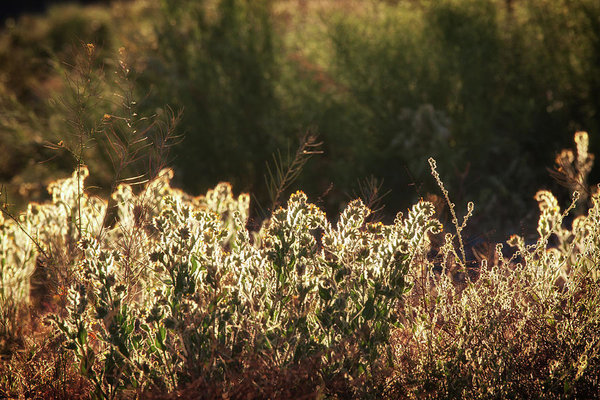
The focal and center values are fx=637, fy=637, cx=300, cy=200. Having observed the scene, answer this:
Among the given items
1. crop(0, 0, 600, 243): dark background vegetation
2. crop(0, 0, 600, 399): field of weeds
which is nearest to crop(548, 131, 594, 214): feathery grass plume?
crop(0, 0, 600, 399): field of weeds

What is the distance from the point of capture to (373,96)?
288 inches

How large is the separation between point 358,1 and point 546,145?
4465 millimetres

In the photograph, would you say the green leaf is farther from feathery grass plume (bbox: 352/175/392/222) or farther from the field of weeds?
feathery grass plume (bbox: 352/175/392/222)

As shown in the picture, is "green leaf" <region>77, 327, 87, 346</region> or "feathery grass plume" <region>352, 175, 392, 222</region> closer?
"green leaf" <region>77, 327, 87, 346</region>

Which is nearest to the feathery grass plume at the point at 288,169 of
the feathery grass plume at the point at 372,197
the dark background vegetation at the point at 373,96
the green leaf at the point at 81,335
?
the feathery grass plume at the point at 372,197

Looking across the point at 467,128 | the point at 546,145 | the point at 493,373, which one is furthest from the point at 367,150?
the point at 493,373

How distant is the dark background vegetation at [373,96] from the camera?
23.4 ft

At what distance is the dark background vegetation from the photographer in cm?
712

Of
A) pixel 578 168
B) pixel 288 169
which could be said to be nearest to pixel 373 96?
pixel 288 169

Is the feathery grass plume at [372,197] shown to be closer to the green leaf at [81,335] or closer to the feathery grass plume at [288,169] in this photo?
the feathery grass plume at [288,169]

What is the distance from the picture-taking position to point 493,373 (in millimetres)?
2822

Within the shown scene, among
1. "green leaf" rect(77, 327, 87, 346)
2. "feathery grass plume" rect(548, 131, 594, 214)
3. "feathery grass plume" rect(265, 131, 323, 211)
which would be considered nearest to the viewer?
"green leaf" rect(77, 327, 87, 346)

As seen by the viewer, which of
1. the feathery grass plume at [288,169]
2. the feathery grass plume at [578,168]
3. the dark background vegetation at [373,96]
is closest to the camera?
the feathery grass plume at [288,169]

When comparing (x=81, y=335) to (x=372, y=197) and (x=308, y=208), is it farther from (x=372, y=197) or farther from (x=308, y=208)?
(x=372, y=197)
